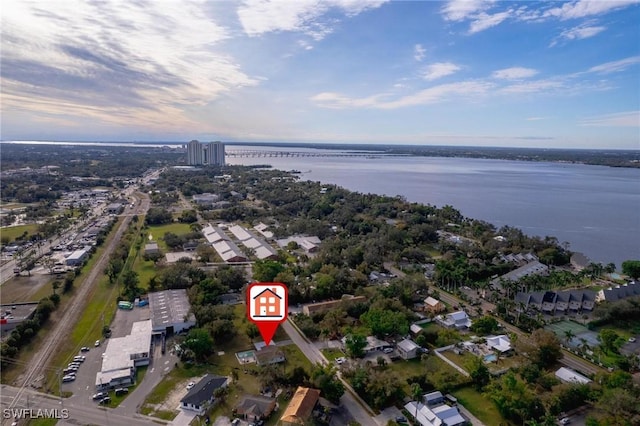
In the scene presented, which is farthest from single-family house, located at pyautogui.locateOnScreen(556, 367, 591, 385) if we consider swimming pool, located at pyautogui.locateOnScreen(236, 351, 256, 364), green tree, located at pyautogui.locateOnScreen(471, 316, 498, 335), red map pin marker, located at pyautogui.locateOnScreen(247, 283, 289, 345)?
swimming pool, located at pyautogui.locateOnScreen(236, 351, 256, 364)

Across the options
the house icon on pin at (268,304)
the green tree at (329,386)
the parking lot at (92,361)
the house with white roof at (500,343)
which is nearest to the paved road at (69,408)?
the parking lot at (92,361)

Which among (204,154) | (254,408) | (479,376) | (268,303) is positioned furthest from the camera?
(204,154)

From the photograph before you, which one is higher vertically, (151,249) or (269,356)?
(151,249)

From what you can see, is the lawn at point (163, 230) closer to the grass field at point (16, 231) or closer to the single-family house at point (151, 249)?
the single-family house at point (151, 249)

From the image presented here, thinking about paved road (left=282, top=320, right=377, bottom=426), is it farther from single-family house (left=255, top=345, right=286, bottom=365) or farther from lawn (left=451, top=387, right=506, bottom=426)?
lawn (left=451, top=387, right=506, bottom=426)

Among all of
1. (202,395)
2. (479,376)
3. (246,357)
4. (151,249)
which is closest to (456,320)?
(479,376)

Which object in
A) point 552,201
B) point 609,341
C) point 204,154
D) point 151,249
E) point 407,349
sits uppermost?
point 204,154

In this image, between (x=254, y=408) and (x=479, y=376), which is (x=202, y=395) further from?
(x=479, y=376)
